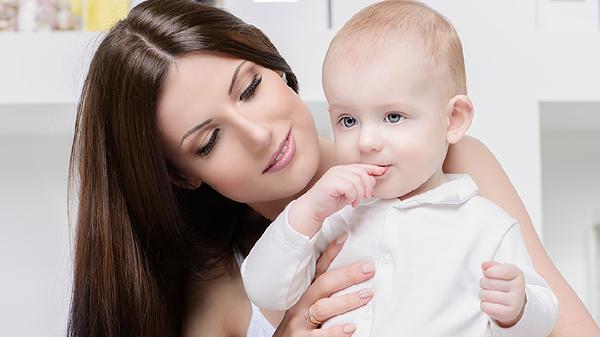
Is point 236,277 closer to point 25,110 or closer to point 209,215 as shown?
point 209,215

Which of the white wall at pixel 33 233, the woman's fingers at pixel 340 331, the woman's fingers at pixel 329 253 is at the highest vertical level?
the woman's fingers at pixel 329 253

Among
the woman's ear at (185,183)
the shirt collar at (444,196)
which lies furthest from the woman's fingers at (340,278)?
the woman's ear at (185,183)

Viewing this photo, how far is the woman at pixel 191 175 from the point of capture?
1.77 metres

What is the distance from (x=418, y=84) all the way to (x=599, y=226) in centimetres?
161

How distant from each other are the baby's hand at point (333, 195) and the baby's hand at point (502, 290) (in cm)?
21

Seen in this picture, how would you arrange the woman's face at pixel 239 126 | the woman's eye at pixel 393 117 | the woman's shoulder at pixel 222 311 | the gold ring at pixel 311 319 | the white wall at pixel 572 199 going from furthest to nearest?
the white wall at pixel 572 199
the woman's shoulder at pixel 222 311
the woman's face at pixel 239 126
the gold ring at pixel 311 319
the woman's eye at pixel 393 117

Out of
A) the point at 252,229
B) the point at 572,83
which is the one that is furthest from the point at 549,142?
the point at 252,229

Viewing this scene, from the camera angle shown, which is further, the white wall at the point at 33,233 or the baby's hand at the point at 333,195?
the white wall at the point at 33,233

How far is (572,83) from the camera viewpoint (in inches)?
94.2

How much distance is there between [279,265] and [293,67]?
93 centimetres

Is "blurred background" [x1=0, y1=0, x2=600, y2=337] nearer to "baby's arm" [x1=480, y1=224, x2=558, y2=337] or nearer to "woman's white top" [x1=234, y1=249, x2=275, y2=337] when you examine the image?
"woman's white top" [x1=234, y1=249, x2=275, y2=337]

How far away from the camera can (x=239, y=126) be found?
5.72ft

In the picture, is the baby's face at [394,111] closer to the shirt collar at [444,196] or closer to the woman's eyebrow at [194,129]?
the shirt collar at [444,196]

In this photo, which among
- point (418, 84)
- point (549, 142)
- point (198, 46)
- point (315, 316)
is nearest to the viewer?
point (418, 84)
